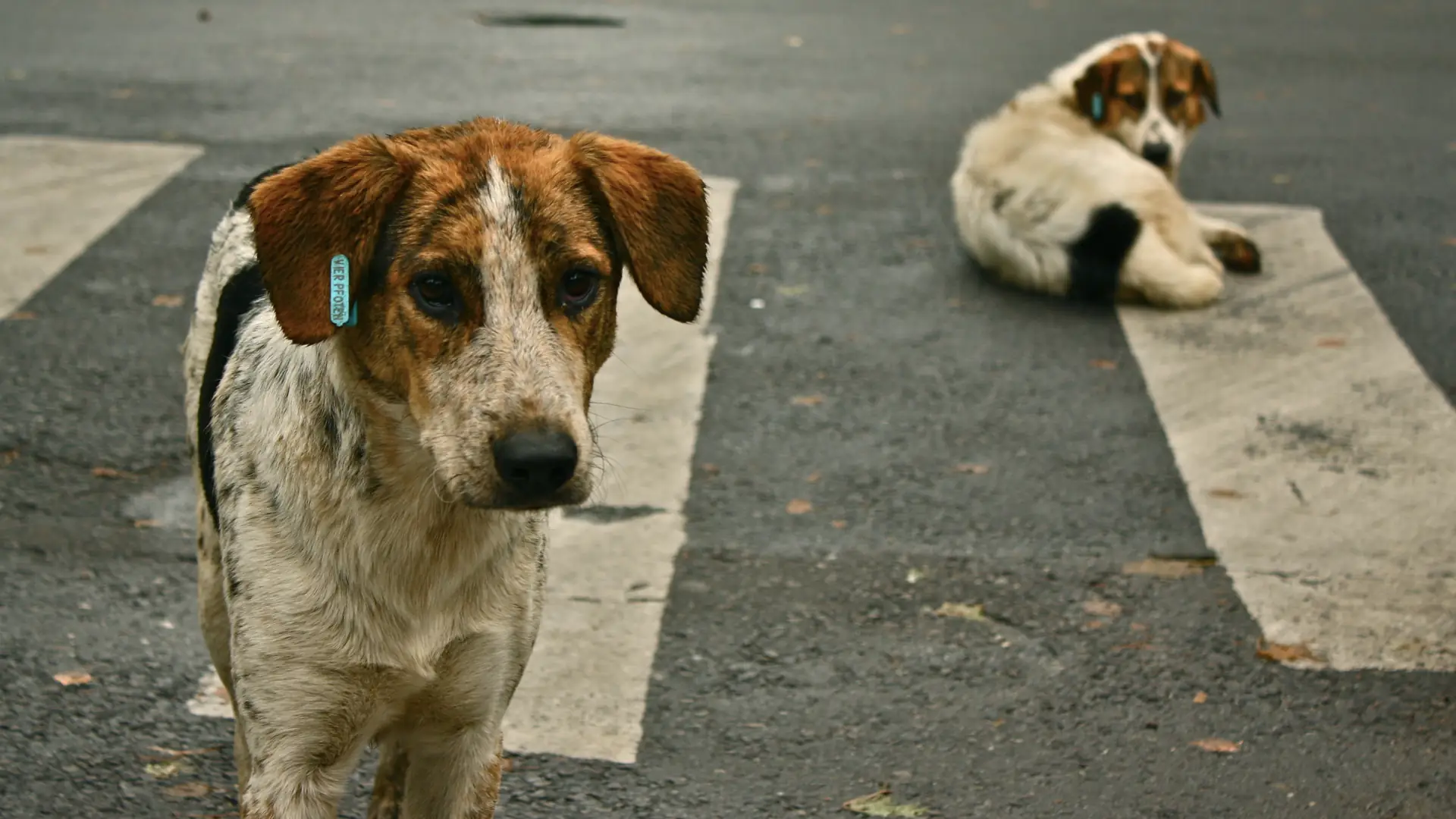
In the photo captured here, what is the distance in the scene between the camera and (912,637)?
584cm

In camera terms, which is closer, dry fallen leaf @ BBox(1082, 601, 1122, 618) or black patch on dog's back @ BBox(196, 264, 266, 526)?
black patch on dog's back @ BBox(196, 264, 266, 526)

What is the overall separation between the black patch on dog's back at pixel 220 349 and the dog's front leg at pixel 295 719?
1.89ft

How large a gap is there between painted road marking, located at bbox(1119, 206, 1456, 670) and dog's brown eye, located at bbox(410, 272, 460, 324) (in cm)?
329

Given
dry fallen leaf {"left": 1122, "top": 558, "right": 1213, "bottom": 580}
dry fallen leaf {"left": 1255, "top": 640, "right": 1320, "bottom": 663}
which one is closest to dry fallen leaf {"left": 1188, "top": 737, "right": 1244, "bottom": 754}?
dry fallen leaf {"left": 1255, "top": 640, "right": 1320, "bottom": 663}

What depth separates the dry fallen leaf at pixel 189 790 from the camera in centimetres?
483

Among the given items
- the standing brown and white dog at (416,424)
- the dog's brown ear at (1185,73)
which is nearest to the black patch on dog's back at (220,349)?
the standing brown and white dog at (416,424)

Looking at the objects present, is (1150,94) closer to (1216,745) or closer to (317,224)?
(1216,745)

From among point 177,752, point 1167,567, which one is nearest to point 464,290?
point 177,752

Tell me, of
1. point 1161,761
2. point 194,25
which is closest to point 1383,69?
point 194,25

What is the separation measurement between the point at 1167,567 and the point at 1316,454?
4.15 feet

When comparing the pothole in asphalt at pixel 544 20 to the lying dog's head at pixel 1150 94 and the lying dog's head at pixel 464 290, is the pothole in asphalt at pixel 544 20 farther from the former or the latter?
the lying dog's head at pixel 464 290

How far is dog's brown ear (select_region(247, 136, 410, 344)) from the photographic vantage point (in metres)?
3.58

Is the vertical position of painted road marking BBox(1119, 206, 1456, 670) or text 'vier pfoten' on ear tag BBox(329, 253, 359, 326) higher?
text 'vier pfoten' on ear tag BBox(329, 253, 359, 326)

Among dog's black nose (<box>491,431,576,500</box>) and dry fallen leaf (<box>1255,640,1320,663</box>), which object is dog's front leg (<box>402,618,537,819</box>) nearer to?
dog's black nose (<box>491,431,576,500</box>)
